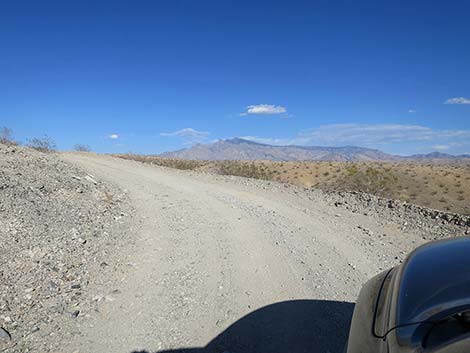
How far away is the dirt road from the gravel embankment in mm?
373

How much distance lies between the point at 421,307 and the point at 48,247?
6397mm

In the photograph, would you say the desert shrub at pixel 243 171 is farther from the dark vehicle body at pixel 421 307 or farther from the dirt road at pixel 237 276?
the dark vehicle body at pixel 421 307

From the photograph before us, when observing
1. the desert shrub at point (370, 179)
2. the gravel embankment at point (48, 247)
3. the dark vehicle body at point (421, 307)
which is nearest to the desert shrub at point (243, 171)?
the desert shrub at point (370, 179)

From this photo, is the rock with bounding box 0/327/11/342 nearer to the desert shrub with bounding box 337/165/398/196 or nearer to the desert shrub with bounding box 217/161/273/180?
the desert shrub with bounding box 217/161/273/180

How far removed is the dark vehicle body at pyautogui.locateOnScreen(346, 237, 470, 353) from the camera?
194 cm

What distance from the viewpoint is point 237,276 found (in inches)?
255

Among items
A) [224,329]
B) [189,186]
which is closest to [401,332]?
[224,329]

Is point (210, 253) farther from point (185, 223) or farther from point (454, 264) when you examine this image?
point (454, 264)

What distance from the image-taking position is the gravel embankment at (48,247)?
479 cm

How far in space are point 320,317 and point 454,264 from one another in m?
2.97

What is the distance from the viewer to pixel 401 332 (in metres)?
2.03

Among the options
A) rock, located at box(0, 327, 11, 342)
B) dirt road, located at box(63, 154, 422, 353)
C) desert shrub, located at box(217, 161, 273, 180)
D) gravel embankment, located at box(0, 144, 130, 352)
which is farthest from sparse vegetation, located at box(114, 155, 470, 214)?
rock, located at box(0, 327, 11, 342)

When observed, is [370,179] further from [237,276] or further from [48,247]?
[48,247]

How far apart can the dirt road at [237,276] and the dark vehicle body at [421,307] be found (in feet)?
7.06
